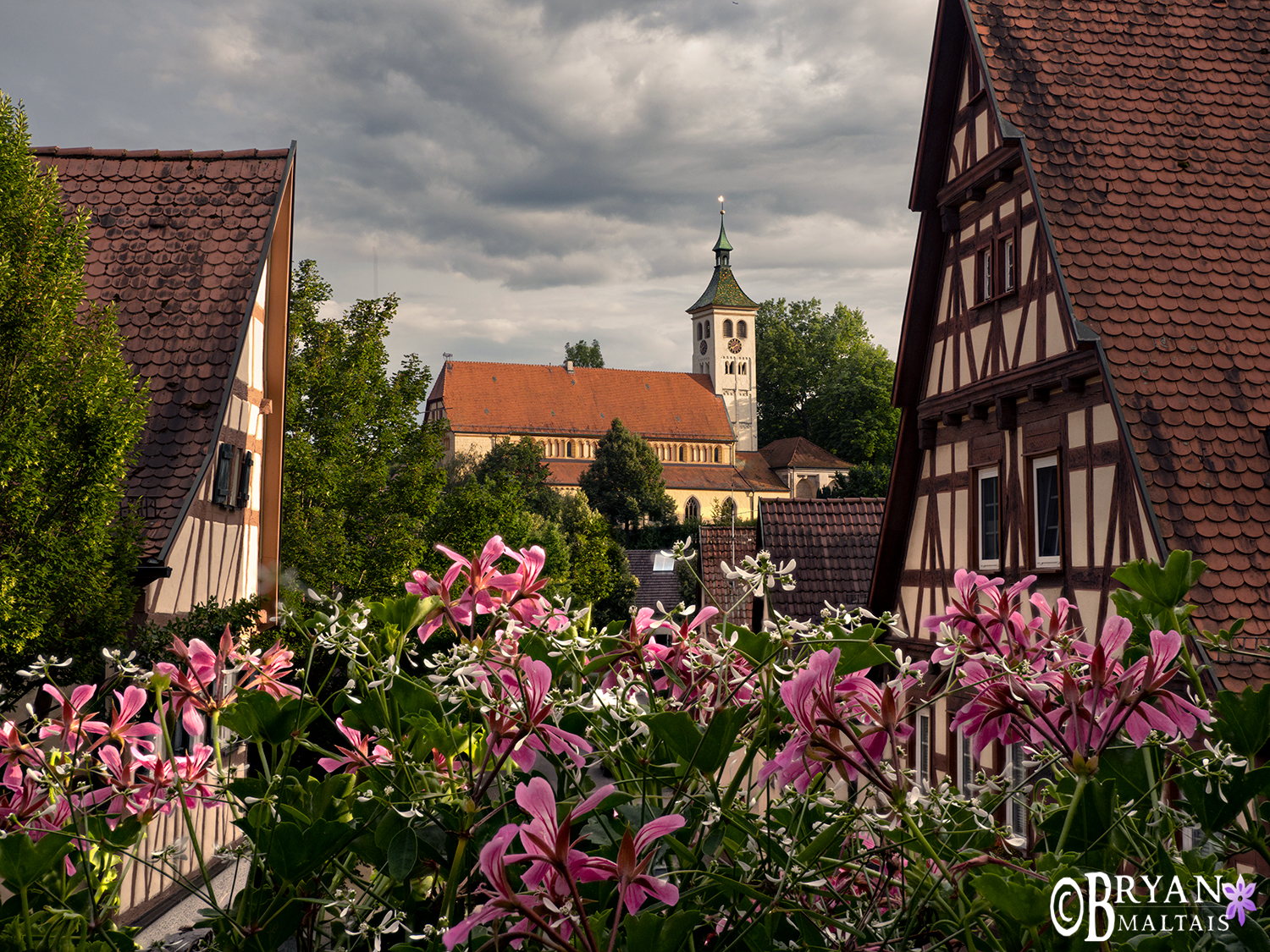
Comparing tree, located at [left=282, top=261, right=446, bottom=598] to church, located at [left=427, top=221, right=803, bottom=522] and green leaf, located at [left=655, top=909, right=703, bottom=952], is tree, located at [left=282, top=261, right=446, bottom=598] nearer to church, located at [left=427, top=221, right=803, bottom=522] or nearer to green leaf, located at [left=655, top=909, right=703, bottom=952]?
green leaf, located at [left=655, top=909, right=703, bottom=952]

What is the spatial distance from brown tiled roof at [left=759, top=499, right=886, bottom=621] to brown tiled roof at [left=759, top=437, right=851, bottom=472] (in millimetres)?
72067

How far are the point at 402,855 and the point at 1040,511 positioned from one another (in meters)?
10.6

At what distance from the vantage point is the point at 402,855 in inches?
39.6

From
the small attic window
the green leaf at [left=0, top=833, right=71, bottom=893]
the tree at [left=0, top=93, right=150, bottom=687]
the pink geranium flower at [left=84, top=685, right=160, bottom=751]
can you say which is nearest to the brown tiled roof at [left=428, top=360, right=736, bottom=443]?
the small attic window

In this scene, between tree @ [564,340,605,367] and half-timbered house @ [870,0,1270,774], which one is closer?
half-timbered house @ [870,0,1270,774]

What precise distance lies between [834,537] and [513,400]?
76.0 metres

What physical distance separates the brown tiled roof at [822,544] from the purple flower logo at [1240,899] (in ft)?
51.8

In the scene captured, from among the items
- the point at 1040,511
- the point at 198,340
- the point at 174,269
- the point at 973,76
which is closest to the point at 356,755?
the point at 1040,511

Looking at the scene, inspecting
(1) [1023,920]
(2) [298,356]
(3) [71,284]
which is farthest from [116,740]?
(2) [298,356]

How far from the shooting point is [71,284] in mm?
8281

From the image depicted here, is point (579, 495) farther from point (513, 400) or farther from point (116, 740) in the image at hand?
point (116, 740)

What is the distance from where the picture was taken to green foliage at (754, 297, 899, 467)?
80.2m

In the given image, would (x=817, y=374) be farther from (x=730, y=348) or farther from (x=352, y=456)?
(x=352, y=456)

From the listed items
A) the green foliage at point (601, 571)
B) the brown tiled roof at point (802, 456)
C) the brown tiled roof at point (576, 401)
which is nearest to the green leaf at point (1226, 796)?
the green foliage at point (601, 571)
